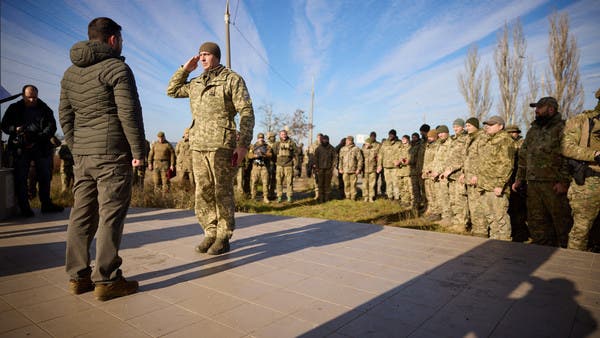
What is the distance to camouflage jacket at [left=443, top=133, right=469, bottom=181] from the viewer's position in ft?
21.7

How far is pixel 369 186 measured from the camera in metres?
11.7

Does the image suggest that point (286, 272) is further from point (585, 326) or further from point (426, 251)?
point (585, 326)

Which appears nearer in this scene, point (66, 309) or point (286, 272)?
point (66, 309)

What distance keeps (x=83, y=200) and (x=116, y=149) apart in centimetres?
46

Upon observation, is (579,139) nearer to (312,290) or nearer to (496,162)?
(496,162)

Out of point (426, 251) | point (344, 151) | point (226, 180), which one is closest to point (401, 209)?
point (344, 151)

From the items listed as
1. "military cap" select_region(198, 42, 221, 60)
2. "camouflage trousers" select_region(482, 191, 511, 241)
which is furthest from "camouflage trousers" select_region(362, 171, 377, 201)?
"military cap" select_region(198, 42, 221, 60)

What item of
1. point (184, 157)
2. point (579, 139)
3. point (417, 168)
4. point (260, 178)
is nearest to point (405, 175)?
point (417, 168)

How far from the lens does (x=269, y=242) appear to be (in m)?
4.21

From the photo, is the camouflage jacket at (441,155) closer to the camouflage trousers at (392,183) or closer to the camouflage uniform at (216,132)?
the camouflage trousers at (392,183)

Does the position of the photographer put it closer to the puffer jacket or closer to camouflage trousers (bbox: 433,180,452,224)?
the puffer jacket

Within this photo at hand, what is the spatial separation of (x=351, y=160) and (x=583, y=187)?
24.4 ft

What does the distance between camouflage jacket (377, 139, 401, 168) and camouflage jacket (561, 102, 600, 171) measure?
21.6 feet

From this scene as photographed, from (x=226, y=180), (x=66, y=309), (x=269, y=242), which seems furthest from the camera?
(x=269, y=242)
